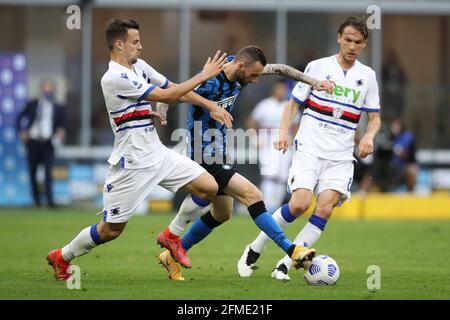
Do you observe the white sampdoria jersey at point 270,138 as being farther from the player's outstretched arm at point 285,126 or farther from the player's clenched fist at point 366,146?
the player's clenched fist at point 366,146

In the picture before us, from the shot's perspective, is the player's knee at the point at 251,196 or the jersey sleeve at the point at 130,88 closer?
the jersey sleeve at the point at 130,88

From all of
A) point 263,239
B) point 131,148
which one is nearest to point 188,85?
point 131,148

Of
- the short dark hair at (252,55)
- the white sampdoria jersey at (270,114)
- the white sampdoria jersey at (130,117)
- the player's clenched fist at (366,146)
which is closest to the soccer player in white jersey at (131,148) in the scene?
the white sampdoria jersey at (130,117)

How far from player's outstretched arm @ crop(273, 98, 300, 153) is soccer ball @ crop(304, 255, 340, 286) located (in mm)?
1235

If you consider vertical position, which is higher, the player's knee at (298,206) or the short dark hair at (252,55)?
the short dark hair at (252,55)

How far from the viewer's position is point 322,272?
10.1 m

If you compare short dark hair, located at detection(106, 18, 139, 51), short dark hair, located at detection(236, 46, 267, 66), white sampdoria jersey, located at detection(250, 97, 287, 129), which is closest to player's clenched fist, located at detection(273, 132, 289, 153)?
short dark hair, located at detection(236, 46, 267, 66)

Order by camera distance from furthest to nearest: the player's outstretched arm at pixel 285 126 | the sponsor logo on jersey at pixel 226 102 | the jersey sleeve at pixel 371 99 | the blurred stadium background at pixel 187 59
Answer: the blurred stadium background at pixel 187 59 → the jersey sleeve at pixel 371 99 → the player's outstretched arm at pixel 285 126 → the sponsor logo on jersey at pixel 226 102

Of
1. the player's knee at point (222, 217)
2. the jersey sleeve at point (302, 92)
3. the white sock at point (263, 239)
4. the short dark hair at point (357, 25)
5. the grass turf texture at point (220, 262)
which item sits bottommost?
the grass turf texture at point (220, 262)

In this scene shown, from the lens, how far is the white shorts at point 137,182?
10.0m

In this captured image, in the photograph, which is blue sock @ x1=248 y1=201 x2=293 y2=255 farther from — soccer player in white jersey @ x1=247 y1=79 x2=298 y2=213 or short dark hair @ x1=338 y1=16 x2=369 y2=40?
soccer player in white jersey @ x1=247 y1=79 x2=298 y2=213

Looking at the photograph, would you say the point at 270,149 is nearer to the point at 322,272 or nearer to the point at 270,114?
the point at 270,114

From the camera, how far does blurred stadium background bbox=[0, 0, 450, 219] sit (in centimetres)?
2353

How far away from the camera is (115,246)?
578 inches
